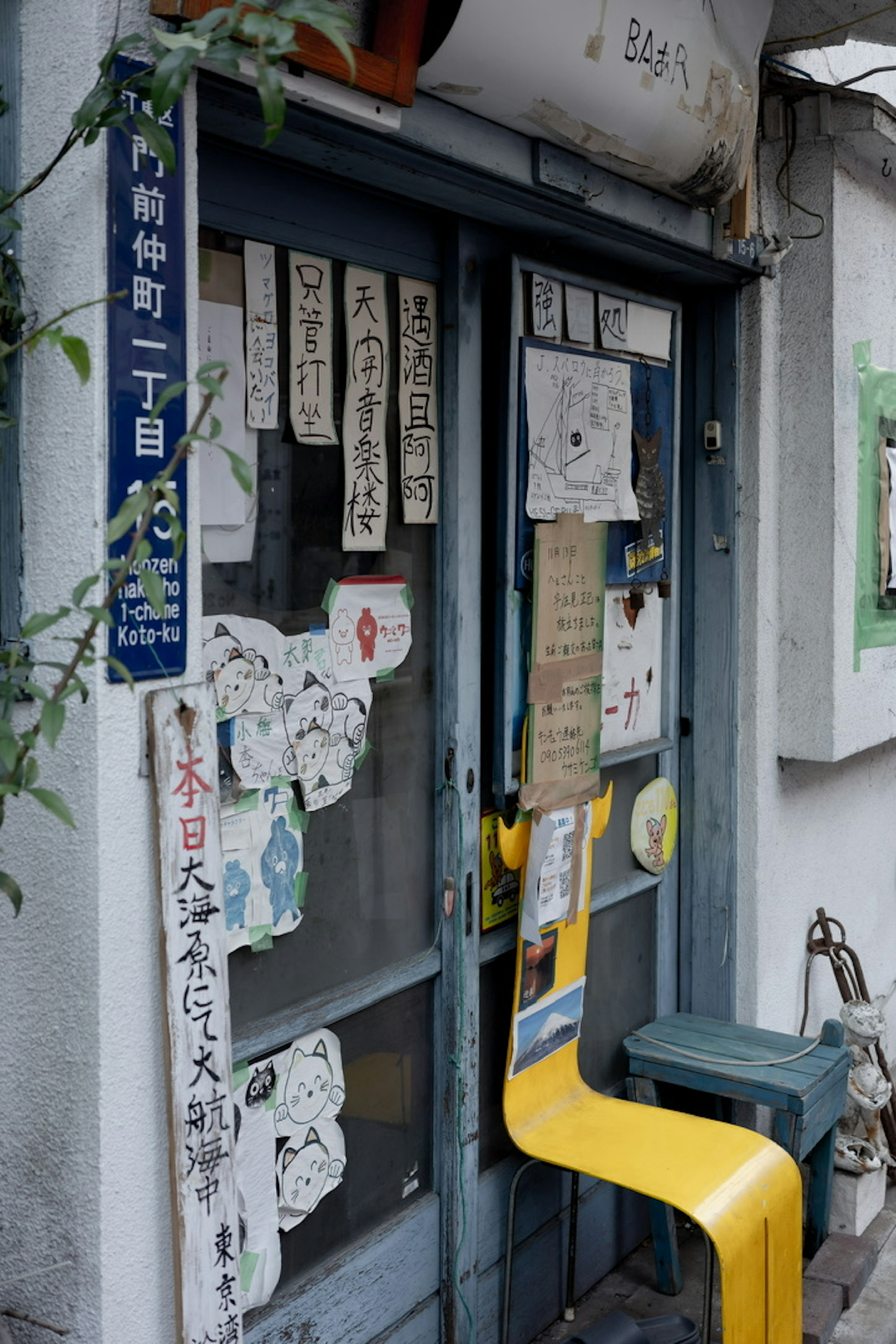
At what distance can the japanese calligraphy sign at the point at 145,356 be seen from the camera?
184 centimetres

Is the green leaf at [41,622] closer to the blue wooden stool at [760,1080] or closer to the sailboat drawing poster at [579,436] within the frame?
the sailboat drawing poster at [579,436]

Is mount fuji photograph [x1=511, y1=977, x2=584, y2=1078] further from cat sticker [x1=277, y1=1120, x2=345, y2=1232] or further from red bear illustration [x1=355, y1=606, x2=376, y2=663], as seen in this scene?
red bear illustration [x1=355, y1=606, x2=376, y2=663]

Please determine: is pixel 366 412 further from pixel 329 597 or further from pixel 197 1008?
pixel 197 1008

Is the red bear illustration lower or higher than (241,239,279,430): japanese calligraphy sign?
lower

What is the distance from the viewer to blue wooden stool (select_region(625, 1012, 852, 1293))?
3.33m

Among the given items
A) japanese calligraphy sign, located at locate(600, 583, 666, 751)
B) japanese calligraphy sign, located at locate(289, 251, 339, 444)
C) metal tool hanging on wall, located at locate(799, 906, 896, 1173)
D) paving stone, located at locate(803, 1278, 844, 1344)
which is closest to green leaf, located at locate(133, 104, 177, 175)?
japanese calligraphy sign, located at locate(289, 251, 339, 444)

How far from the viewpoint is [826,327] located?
382cm

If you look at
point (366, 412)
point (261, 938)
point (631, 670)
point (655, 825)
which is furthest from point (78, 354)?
point (655, 825)

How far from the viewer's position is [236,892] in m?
2.40

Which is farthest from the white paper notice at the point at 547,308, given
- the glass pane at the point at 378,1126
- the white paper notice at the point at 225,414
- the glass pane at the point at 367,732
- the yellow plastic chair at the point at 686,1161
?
the glass pane at the point at 378,1126

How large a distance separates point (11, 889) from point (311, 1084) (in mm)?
1099

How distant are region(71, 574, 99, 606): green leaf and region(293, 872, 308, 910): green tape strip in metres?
1.03

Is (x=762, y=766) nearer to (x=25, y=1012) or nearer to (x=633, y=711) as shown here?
(x=633, y=711)

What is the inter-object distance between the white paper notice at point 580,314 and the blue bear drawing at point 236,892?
157 centimetres
